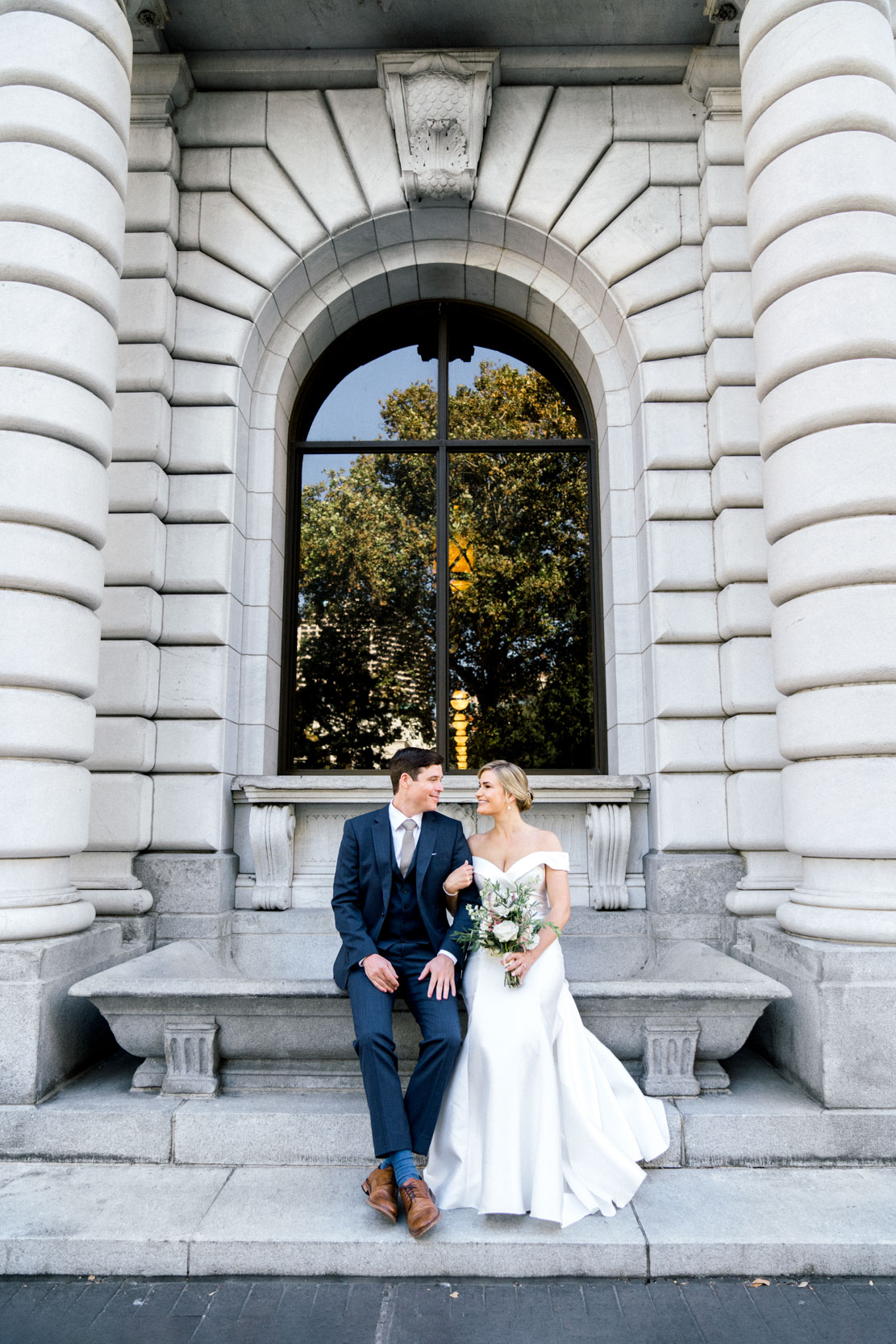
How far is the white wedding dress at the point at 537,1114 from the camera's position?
13.5 feet

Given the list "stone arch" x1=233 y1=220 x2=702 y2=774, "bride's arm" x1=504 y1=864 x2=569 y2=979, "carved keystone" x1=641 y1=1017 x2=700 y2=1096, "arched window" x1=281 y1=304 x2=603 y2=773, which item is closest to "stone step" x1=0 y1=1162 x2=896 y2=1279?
"carved keystone" x1=641 y1=1017 x2=700 y2=1096

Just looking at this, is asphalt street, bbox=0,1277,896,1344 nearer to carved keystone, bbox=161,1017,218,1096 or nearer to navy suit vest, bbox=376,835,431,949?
carved keystone, bbox=161,1017,218,1096

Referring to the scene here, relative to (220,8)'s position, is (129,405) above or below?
below

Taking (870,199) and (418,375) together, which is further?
(418,375)

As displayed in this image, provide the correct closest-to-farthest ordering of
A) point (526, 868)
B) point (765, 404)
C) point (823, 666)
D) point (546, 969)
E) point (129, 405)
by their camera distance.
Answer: point (546, 969), point (526, 868), point (823, 666), point (765, 404), point (129, 405)

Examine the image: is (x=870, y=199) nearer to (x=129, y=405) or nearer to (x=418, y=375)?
(x=418, y=375)

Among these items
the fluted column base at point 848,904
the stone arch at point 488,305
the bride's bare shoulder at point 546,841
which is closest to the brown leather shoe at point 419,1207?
the bride's bare shoulder at point 546,841

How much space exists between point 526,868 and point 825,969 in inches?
68.4

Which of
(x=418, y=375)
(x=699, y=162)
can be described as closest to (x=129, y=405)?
(x=418, y=375)

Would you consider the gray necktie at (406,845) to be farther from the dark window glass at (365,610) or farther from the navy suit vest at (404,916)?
the dark window glass at (365,610)

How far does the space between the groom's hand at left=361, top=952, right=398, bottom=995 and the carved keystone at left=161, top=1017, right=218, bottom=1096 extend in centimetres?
111

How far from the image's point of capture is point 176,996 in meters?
4.87

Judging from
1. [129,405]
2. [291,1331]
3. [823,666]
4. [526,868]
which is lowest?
[291,1331]

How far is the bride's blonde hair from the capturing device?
5.05 meters
